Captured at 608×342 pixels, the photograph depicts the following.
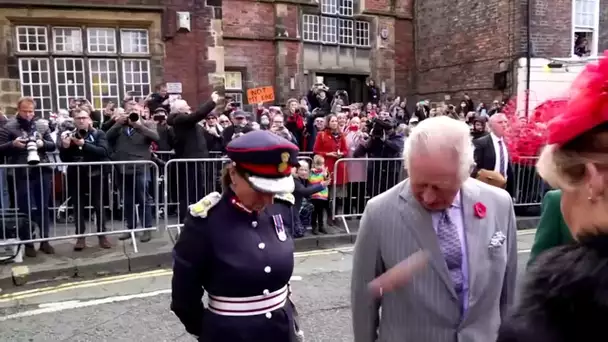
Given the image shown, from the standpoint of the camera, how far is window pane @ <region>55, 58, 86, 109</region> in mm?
14438

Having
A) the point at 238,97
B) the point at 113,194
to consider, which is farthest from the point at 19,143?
the point at 238,97

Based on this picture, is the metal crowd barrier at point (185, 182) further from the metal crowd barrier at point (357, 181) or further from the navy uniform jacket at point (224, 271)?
the navy uniform jacket at point (224, 271)

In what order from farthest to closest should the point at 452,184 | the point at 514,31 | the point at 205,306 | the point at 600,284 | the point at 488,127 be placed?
the point at 514,31
the point at 488,127
the point at 205,306
the point at 452,184
the point at 600,284

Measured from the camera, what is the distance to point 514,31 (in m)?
19.9

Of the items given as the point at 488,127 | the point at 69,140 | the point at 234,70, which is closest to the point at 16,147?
the point at 69,140

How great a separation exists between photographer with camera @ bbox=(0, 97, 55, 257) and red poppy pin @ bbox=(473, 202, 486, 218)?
627cm

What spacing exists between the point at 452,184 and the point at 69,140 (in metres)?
6.64

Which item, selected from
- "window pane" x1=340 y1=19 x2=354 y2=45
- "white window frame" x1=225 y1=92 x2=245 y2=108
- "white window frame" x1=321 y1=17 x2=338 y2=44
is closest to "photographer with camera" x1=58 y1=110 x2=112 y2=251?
"white window frame" x1=225 y1=92 x2=245 y2=108

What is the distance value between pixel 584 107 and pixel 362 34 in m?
24.4

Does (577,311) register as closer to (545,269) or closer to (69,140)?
(545,269)

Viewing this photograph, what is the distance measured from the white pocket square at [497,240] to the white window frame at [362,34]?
22866mm

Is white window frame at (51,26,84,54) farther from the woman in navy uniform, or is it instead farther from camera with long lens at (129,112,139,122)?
the woman in navy uniform

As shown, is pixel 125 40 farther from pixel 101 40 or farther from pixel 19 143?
pixel 19 143

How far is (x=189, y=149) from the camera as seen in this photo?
9133 millimetres
